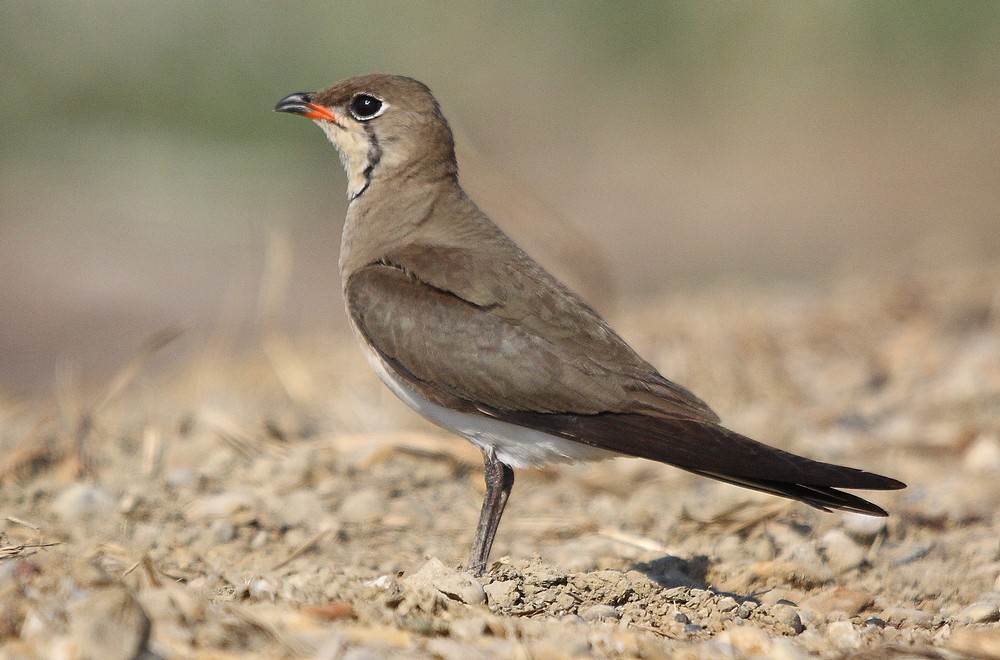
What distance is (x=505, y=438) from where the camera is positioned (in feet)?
14.4

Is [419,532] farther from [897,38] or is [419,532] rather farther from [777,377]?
[897,38]

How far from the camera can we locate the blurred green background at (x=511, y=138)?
13461 mm

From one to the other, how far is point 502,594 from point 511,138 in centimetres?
1615

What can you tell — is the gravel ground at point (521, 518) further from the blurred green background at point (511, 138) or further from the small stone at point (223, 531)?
the blurred green background at point (511, 138)

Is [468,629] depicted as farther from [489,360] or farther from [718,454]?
[489,360]

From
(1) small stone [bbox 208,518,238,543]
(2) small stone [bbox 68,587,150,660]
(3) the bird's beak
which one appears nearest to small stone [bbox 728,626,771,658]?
(2) small stone [bbox 68,587,150,660]

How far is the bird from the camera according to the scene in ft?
13.2

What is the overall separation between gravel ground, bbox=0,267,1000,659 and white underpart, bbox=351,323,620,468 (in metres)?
0.42

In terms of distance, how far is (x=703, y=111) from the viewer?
63.5 feet

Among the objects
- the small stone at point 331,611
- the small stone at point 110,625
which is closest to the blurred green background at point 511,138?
the small stone at point 331,611

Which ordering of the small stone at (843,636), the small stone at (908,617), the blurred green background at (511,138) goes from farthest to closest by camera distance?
the blurred green background at (511,138) < the small stone at (908,617) < the small stone at (843,636)

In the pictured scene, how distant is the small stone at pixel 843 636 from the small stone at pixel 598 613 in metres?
0.61

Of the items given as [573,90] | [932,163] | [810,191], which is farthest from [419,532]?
[573,90]

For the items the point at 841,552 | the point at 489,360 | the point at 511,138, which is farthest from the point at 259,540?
the point at 511,138
